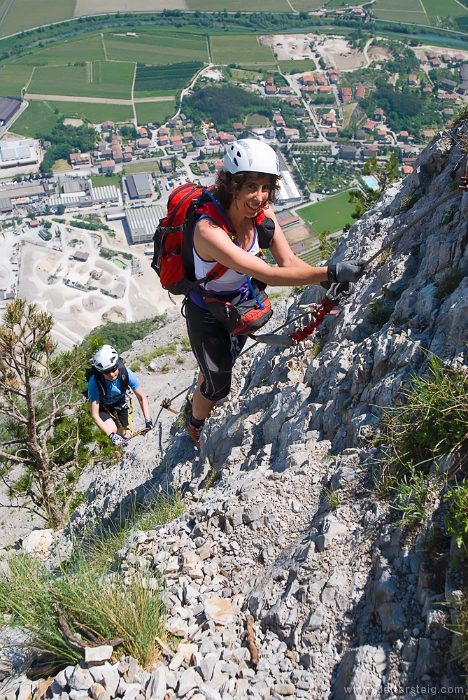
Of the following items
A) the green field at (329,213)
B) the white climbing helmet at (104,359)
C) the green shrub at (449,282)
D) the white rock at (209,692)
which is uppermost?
the green shrub at (449,282)

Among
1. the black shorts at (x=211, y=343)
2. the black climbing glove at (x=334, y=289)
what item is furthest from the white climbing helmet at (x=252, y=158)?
the black shorts at (x=211, y=343)

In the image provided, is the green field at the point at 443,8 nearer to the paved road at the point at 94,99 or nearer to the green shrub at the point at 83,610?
the paved road at the point at 94,99

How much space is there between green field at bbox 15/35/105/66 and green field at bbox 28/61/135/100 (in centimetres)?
185

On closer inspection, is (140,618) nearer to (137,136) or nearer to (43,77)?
(137,136)

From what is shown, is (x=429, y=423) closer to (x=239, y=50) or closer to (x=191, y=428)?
(x=191, y=428)

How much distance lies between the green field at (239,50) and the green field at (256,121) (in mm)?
14128

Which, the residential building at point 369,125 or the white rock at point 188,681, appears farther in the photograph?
the residential building at point 369,125

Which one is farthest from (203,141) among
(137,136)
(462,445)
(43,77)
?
(462,445)

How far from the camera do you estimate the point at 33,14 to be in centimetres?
9512

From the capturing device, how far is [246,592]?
426 cm

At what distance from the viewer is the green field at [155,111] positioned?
7751 cm

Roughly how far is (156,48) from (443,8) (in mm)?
48735

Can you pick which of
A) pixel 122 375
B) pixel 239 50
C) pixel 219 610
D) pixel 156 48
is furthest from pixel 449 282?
pixel 156 48

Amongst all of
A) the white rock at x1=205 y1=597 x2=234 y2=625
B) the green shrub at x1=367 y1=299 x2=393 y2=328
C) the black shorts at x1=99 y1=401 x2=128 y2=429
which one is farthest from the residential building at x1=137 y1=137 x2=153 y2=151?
the white rock at x1=205 y1=597 x2=234 y2=625
